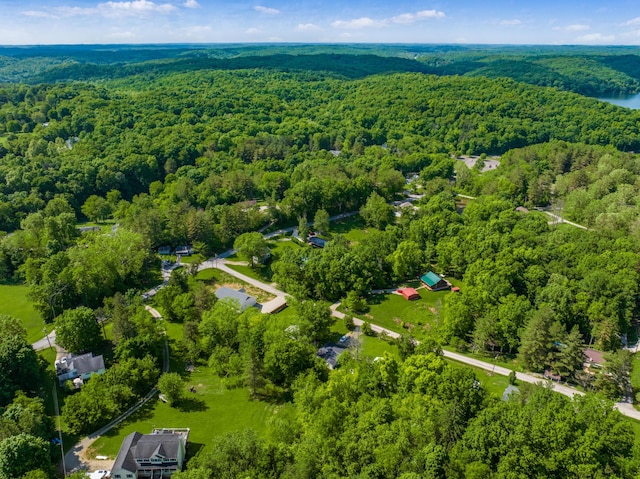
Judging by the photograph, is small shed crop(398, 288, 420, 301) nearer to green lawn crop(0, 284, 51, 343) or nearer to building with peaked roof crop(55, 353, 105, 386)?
building with peaked roof crop(55, 353, 105, 386)

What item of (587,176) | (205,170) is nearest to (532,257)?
(587,176)

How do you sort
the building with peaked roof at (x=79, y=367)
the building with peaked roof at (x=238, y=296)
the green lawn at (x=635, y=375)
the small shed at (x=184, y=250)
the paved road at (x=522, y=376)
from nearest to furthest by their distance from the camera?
the paved road at (x=522, y=376) < the green lawn at (x=635, y=375) < the building with peaked roof at (x=79, y=367) < the building with peaked roof at (x=238, y=296) < the small shed at (x=184, y=250)

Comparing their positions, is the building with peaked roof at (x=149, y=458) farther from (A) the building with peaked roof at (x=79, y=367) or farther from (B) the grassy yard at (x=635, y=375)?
(B) the grassy yard at (x=635, y=375)

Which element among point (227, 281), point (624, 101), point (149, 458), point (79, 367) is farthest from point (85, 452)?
point (624, 101)

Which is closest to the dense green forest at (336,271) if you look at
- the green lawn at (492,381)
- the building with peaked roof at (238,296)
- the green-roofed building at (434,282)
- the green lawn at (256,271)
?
the green lawn at (256,271)

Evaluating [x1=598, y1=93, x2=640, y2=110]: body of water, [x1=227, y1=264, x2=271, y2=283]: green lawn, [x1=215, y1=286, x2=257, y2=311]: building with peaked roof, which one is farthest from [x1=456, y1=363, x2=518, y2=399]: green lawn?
[x1=598, y1=93, x2=640, y2=110]: body of water

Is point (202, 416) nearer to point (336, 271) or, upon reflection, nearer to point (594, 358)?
point (336, 271)

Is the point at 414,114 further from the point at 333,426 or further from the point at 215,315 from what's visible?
the point at 333,426
